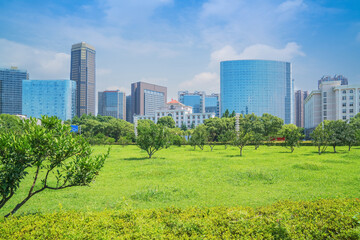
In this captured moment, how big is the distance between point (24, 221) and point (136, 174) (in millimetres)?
10629

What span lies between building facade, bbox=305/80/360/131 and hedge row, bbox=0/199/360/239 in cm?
8910

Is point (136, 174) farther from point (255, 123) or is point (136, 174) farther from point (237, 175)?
point (255, 123)

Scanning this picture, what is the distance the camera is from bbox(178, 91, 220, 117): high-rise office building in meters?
188

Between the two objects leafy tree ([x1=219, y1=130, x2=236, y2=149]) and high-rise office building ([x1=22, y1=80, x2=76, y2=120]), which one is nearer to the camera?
leafy tree ([x1=219, y1=130, x2=236, y2=149])

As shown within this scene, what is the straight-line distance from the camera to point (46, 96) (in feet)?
474

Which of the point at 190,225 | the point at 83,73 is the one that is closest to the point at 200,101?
the point at 83,73

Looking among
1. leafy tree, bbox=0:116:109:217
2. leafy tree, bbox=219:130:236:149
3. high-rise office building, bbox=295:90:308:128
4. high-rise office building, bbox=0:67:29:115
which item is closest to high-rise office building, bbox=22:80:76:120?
high-rise office building, bbox=0:67:29:115

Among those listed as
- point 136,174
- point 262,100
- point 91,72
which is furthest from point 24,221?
point 91,72

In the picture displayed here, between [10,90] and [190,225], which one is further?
[10,90]

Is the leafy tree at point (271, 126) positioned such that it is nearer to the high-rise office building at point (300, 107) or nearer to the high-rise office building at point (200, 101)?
the high-rise office building at point (200, 101)

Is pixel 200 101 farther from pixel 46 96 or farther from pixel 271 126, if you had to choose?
pixel 271 126

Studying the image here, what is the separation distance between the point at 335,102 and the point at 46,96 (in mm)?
139696

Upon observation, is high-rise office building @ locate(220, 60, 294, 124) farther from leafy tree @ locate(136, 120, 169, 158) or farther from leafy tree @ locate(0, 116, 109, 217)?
leafy tree @ locate(0, 116, 109, 217)

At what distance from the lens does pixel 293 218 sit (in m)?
5.84
